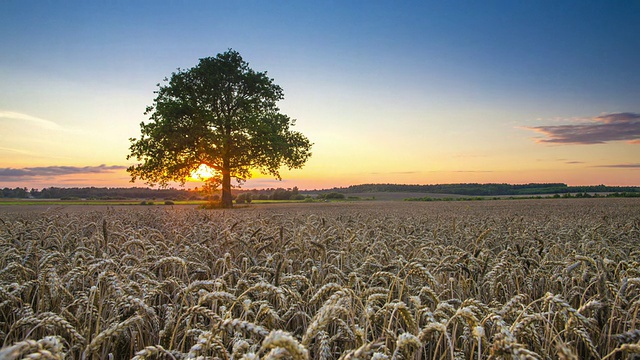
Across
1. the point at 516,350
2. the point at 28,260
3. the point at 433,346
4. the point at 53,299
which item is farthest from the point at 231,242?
the point at 516,350

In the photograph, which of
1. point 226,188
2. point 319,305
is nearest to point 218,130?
point 226,188

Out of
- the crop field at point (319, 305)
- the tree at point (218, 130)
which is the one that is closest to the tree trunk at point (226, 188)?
the tree at point (218, 130)

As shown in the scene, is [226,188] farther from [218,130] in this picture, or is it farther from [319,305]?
[319,305]

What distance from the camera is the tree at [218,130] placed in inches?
1346

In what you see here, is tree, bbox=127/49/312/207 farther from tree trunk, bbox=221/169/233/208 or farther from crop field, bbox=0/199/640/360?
crop field, bbox=0/199/640/360

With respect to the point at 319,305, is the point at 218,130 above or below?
above

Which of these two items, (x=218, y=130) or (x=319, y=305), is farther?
(x=218, y=130)

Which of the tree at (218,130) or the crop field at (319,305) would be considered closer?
the crop field at (319,305)

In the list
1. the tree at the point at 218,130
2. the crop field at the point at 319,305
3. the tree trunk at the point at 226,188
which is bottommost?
the crop field at the point at 319,305

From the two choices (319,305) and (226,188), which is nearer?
(319,305)

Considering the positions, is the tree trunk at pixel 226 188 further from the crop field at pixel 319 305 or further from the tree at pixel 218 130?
the crop field at pixel 319 305

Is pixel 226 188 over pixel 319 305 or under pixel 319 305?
over

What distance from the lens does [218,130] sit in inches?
1426

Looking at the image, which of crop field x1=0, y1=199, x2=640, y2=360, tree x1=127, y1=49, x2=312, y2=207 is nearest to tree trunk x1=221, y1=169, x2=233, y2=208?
tree x1=127, y1=49, x2=312, y2=207
